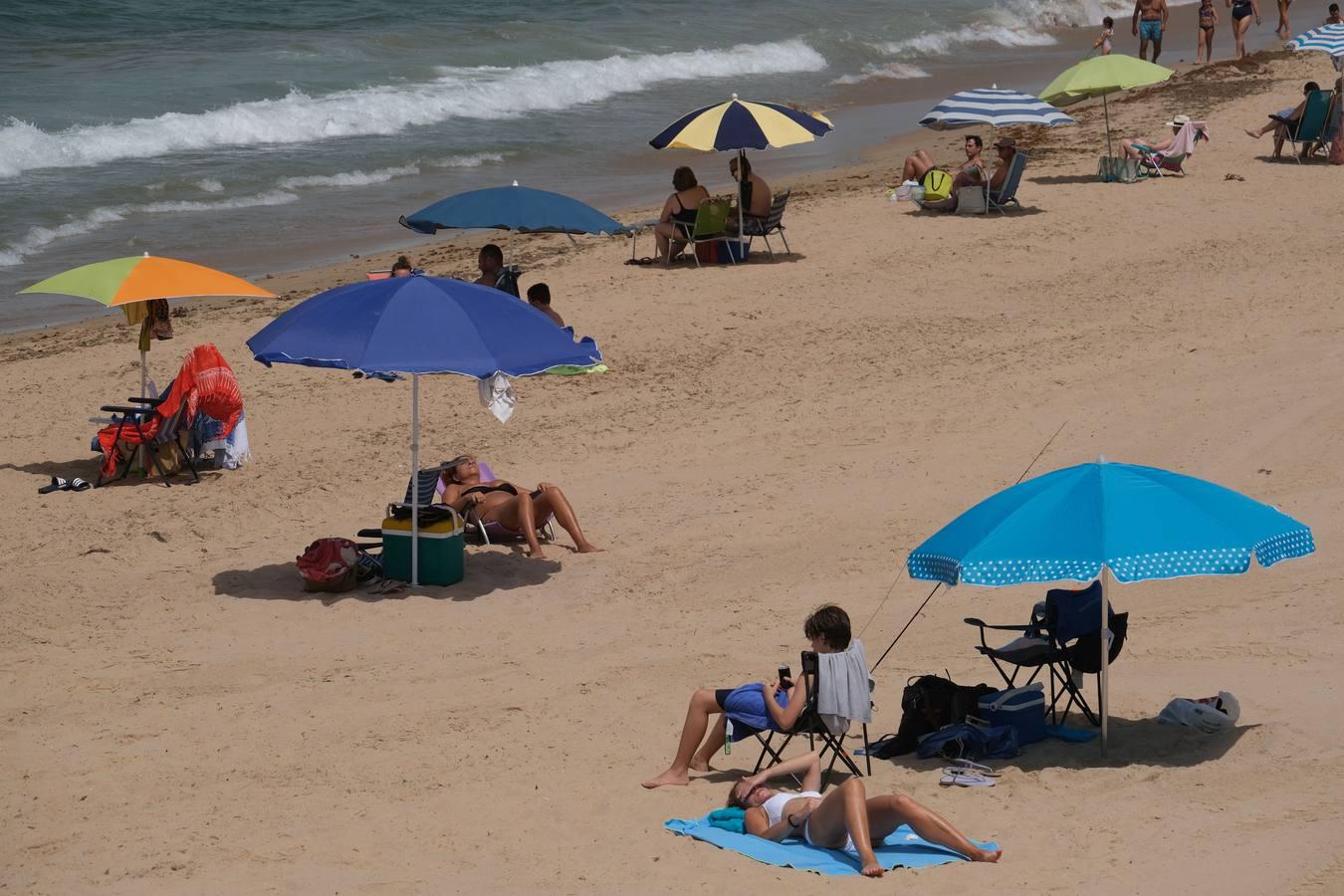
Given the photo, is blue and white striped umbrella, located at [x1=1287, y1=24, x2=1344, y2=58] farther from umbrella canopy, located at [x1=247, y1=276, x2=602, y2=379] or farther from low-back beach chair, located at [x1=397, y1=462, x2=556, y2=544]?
umbrella canopy, located at [x1=247, y1=276, x2=602, y2=379]

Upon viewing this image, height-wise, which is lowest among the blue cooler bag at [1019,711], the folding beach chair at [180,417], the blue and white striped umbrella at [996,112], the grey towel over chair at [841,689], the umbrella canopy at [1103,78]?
the blue cooler bag at [1019,711]

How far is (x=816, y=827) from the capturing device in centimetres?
620

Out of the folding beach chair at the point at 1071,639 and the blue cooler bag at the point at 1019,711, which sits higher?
the folding beach chair at the point at 1071,639

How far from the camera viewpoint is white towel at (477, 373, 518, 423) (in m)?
8.82

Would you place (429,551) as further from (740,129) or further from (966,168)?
(966,168)

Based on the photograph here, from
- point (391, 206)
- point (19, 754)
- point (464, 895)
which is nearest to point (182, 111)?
point (391, 206)

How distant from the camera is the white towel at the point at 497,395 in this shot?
347 inches

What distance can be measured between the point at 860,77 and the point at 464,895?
26580mm

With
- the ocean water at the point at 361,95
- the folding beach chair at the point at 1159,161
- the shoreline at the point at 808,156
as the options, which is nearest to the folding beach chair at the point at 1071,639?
the shoreline at the point at 808,156

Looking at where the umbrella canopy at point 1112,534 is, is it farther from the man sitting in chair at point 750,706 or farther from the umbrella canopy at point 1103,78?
the umbrella canopy at point 1103,78

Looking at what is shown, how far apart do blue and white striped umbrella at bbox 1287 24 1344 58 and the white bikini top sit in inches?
561

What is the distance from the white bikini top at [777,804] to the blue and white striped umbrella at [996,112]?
11.4m

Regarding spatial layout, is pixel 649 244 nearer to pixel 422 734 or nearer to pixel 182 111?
pixel 422 734

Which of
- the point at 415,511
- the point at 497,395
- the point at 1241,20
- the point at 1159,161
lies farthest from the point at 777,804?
the point at 1241,20
